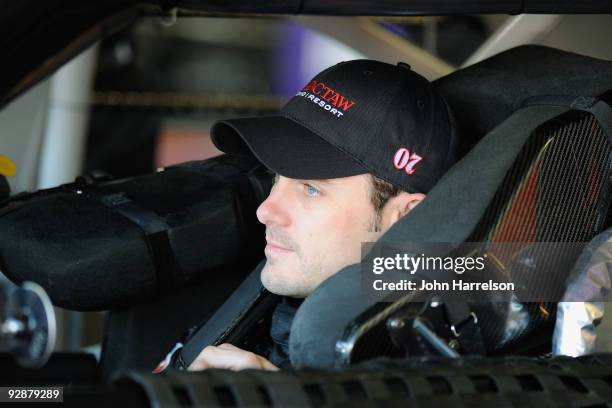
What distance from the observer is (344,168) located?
4.41ft

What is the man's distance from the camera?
1.34 metres

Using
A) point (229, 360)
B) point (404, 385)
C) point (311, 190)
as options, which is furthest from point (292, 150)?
point (404, 385)

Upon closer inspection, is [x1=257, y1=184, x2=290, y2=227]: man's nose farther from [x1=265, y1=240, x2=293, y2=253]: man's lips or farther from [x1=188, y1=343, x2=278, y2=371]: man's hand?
[x1=188, y1=343, x2=278, y2=371]: man's hand

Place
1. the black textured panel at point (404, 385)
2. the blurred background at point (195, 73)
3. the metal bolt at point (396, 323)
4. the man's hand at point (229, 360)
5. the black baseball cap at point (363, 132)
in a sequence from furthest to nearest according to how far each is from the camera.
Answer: the blurred background at point (195, 73), the black baseball cap at point (363, 132), the man's hand at point (229, 360), the metal bolt at point (396, 323), the black textured panel at point (404, 385)

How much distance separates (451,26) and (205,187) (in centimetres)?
246

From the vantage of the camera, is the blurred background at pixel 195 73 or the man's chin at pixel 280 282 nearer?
the man's chin at pixel 280 282

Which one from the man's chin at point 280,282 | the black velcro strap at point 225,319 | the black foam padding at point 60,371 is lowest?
the black foam padding at point 60,371

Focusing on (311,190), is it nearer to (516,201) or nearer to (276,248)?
(276,248)

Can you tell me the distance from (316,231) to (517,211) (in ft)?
0.82

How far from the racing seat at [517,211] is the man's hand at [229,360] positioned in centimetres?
10

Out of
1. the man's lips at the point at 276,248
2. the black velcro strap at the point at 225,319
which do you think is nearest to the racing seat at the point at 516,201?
the man's lips at the point at 276,248

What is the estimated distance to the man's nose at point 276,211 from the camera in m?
1.36

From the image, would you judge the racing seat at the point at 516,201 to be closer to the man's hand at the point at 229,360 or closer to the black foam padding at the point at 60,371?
the man's hand at the point at 229,360

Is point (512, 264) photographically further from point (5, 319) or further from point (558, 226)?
point (5, 319)
